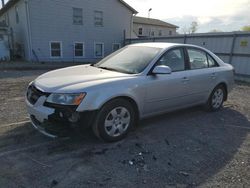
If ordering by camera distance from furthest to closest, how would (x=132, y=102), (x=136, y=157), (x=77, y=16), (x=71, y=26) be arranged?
(x=77, y=16) < (x=71, y=26) < (x=132, y=102) < (x=136, y=157)

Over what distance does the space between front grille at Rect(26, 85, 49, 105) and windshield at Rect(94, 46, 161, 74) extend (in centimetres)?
137

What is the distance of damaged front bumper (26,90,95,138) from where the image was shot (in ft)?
10.5

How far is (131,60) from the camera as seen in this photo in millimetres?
4289

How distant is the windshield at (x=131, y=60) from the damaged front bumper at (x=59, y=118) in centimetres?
122

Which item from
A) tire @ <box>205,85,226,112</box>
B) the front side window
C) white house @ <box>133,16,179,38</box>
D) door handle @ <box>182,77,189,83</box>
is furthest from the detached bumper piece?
white house @ <box>133,16,179,38</box>

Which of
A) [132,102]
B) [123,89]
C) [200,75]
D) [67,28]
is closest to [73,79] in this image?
[123,89]

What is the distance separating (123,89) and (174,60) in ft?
4.96

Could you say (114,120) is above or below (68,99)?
below

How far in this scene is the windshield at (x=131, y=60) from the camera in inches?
159

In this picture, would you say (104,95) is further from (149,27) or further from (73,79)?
(149,27)

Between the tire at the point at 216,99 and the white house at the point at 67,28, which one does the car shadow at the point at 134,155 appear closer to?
the tire at the point at 216,99

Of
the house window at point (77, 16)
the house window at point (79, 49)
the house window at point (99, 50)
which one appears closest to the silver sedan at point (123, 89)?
the house window at point (79, 49)

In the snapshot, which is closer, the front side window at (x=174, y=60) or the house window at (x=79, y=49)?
the front side window at (x=174, y=60)

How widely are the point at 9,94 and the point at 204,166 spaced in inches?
238
